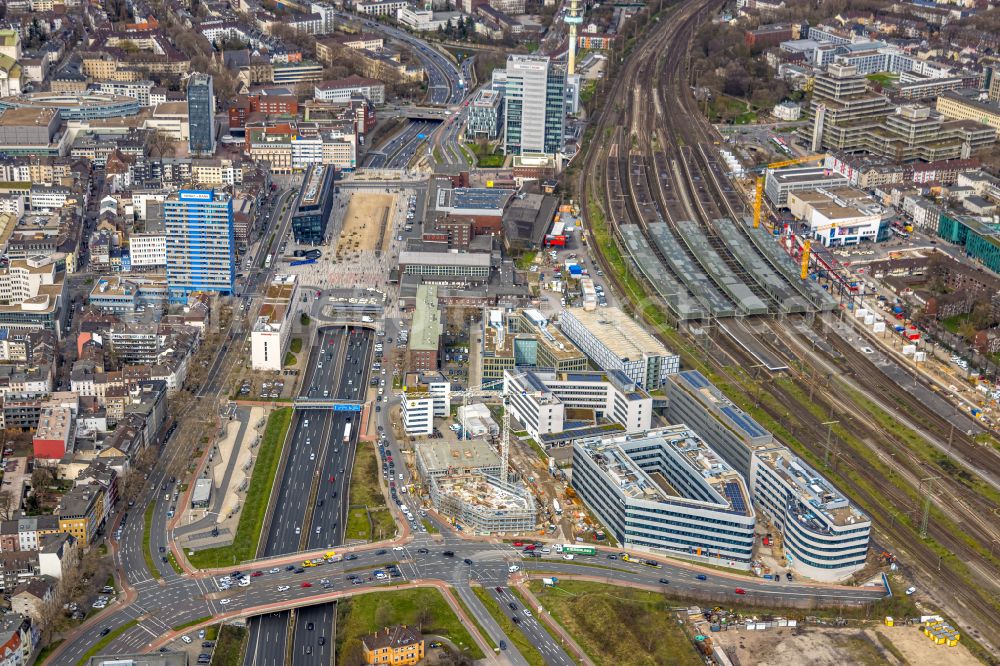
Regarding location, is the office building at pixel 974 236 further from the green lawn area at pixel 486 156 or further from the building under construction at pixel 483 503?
the building under construction at pixel 483 503

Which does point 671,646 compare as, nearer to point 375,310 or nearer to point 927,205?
point 375,310

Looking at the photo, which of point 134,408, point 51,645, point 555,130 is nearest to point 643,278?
point 555,130

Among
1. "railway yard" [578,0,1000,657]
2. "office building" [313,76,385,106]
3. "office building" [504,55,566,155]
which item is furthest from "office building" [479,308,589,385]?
"office building" [313,76,385,106]

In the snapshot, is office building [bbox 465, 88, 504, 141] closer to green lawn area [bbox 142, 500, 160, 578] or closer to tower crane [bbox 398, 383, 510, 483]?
tower crane [bbox 398, 383, 510, 483]

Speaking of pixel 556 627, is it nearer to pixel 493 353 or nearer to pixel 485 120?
pixel 493 353

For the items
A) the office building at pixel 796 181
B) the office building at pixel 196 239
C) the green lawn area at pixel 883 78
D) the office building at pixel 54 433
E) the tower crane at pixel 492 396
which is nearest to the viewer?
the tower crane at pixel 492 396

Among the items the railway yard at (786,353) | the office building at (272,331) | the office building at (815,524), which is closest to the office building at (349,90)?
the railway yard at (786,353)
